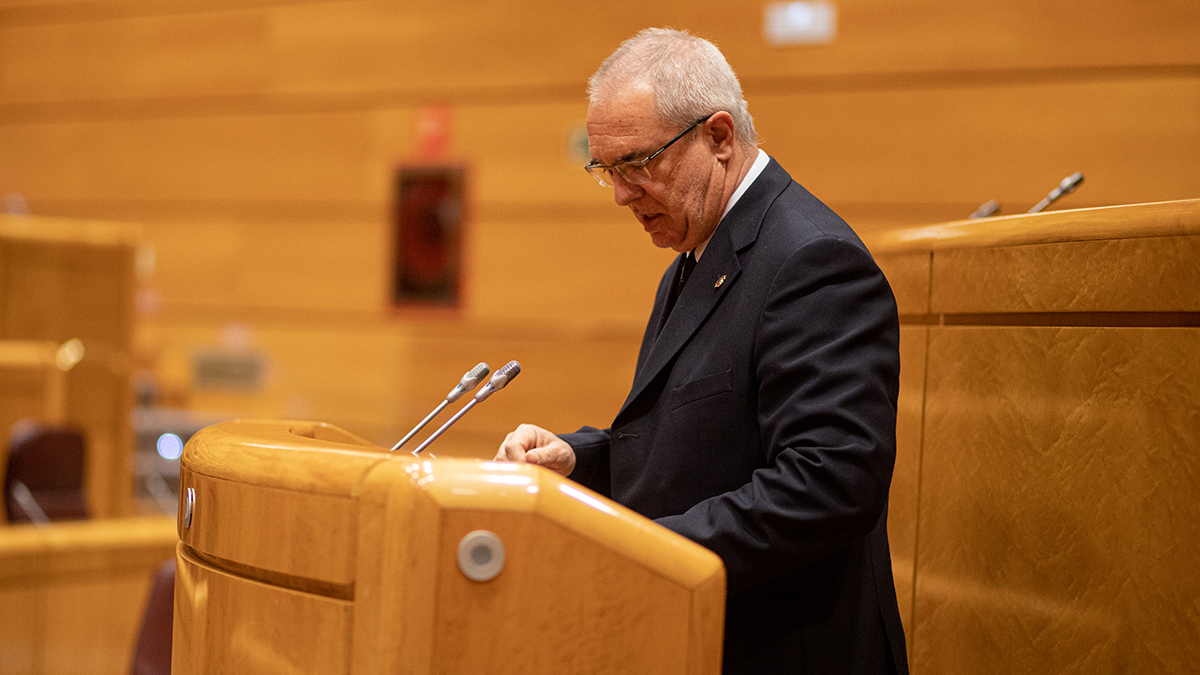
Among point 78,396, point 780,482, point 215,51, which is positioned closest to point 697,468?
point 780,482

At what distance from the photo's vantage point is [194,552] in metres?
0.98

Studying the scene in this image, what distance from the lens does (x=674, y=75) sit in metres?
1.17

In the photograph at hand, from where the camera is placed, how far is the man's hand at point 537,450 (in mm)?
1215

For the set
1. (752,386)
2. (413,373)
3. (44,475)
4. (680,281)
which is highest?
(680,281)

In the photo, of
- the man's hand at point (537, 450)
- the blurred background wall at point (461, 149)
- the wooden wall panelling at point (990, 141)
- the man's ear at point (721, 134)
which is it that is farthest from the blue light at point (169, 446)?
the man's ear at point (721, 134)

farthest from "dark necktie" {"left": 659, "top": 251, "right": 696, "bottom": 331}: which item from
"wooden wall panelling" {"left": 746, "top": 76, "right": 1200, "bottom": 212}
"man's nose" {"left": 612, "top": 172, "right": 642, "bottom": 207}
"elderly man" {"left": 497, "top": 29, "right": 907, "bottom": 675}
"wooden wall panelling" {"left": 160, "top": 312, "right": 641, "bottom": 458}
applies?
"wooden wall panelling" {"left": 160, "top": 312, "right": 641, "bottom": 458}

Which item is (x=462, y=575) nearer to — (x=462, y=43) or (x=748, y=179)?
(x=748, y=179)

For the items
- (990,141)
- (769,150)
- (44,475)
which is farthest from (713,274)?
(769,150)

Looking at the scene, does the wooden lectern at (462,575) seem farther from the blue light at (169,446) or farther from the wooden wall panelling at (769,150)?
the blue light at (169,446)

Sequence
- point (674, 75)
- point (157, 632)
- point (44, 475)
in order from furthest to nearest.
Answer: point (44, 475)
point (157, 632)
point (674, 75)

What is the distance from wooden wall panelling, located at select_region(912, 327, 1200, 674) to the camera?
1.06 m

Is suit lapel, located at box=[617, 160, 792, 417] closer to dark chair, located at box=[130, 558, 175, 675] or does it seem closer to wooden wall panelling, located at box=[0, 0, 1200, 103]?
dark chair, located at box=[130, 558, 175, 675]

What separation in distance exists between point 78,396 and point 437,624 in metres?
3.07

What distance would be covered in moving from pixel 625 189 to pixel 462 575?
58 cm
